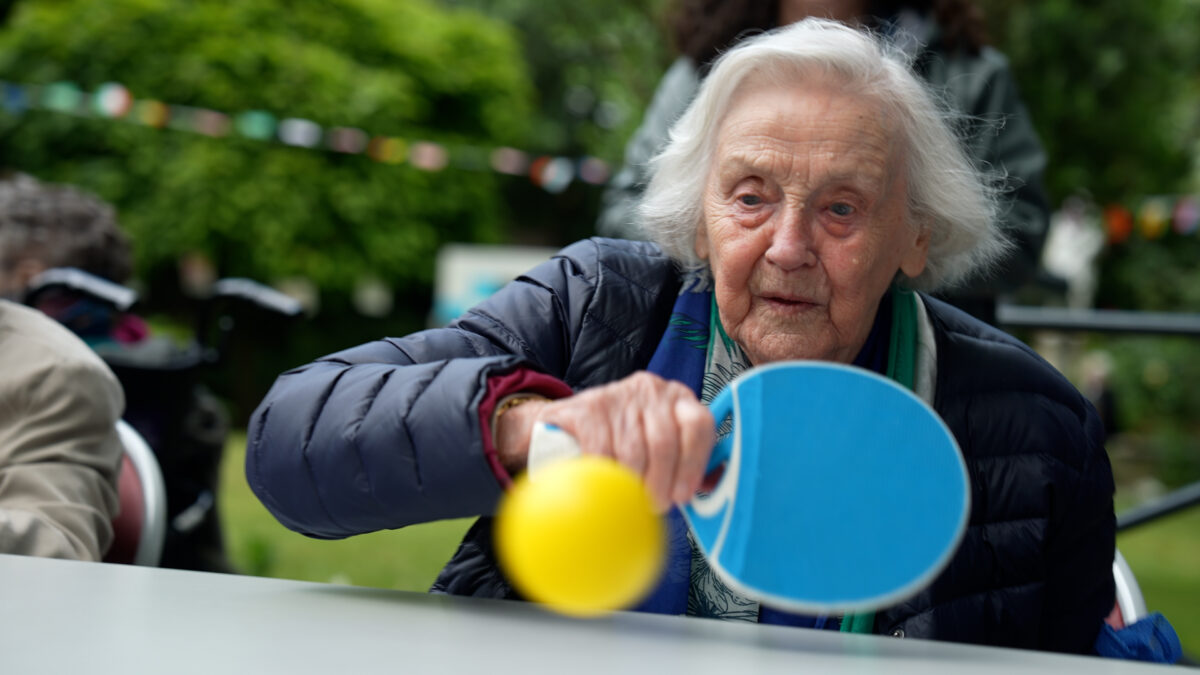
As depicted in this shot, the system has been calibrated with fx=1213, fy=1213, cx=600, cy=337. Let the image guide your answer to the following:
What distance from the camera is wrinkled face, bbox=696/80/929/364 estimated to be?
5.16ft

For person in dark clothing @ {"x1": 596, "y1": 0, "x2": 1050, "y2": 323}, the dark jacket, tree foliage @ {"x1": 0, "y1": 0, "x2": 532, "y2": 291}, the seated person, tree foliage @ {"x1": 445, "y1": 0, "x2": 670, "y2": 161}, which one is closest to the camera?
the dark jacket

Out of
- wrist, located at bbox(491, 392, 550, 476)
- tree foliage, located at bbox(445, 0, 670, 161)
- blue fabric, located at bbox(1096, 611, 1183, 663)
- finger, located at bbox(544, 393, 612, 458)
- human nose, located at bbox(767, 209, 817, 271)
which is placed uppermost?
finger, located at bbox(544, 393, 612, 458)

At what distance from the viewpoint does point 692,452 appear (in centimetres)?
94

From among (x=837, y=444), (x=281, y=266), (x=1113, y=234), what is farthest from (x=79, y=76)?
(x=837, y=444)

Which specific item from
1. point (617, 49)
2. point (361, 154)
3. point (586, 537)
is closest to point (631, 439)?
point (586, 537)

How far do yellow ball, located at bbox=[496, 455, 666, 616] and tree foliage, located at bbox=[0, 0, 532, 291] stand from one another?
11.5 metres

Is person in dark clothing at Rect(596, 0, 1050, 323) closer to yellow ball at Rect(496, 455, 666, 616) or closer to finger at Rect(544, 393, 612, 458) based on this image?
finger at Rect(544, 393, 612, 458)

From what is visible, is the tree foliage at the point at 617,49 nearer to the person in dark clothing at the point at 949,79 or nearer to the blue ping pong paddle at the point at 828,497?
the person in dark clothing at the point at 949,79

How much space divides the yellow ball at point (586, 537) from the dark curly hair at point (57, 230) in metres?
3.25

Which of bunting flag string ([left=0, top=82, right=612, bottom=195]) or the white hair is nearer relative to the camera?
the white hair

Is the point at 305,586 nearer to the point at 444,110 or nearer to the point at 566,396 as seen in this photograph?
the point at 566,396

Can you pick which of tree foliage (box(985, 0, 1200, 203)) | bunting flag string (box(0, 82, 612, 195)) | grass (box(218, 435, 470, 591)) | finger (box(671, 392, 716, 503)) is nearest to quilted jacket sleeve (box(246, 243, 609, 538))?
finger (box(671, 392, 716, 503))

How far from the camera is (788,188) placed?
62.1 inches

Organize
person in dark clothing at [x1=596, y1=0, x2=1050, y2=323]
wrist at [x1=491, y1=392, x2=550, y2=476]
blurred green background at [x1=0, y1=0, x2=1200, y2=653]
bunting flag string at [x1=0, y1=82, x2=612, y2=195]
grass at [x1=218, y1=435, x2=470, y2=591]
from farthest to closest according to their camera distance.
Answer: blurred green background at [x1=0, y1=0, x2=1200, y2=653], bunting flag string at [x1=0, y1=82, x2=612, y2=195], grass at [x1=218, y1=435, x2=470, y2=591], person in dark clothing at [x1=596, y1=0, x2=1050, y2=323], wrist at [x1=491, y1=392, x2=550, y2=476]
